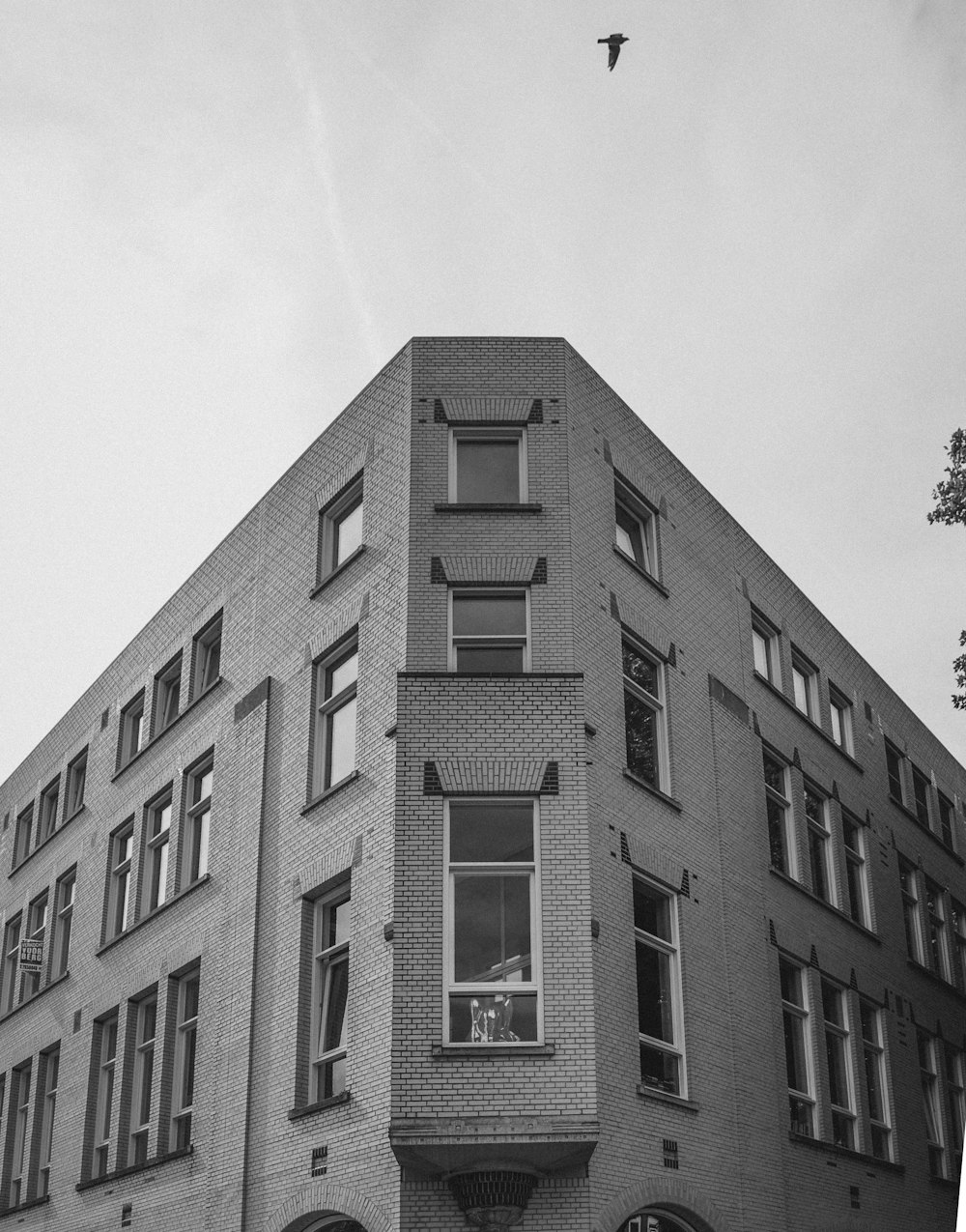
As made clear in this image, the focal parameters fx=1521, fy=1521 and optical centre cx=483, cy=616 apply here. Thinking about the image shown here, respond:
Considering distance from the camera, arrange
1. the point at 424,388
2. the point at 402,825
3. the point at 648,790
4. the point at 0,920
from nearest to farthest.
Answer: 1. the point at 402,825
2. the point at 648,790
3. the point at 424,388
4. the point at 0,920

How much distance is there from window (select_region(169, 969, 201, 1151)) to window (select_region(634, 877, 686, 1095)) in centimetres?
734

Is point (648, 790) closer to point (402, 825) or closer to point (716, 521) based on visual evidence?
point (402, 825)

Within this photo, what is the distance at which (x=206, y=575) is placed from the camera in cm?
2772

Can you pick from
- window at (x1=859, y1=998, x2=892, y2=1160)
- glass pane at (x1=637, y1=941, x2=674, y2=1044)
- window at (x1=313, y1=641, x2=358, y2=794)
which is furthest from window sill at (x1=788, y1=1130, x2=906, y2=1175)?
window at (x1=313, y1=641, x2=358, y2=794)

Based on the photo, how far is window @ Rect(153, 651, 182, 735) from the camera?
93.8 feet

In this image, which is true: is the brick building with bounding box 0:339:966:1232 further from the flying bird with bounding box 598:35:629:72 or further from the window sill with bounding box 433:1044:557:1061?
the flying bird with bounding box 598:35:629:72

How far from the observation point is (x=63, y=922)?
31.7 m

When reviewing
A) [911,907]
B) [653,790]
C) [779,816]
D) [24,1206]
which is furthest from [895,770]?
[24,1206]

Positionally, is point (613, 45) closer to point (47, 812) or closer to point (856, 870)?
point (856, 870)

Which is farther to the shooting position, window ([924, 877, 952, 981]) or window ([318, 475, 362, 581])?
window ([924, 877, 952, 981])

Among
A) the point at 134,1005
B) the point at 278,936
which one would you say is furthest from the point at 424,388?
the point at 134,1005

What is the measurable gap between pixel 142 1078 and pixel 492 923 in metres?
9.96

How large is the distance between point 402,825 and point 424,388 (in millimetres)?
6800

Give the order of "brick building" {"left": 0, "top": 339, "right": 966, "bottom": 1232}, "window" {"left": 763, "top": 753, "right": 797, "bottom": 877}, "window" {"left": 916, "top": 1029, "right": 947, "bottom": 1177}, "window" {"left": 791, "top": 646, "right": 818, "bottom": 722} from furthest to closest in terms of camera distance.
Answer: "window" {"left": 791, "top": 646, "right": 818, "bottom": 722} < "window" {"left": 916, "top": 1029, "right": 947, "bottom": 1177} < "window" {"left": 763, "top": 753, "right": 797, "bottom": 877} < "brick building" {"left": 0, "top": 339, "right": 966, "bottom": 1232}
